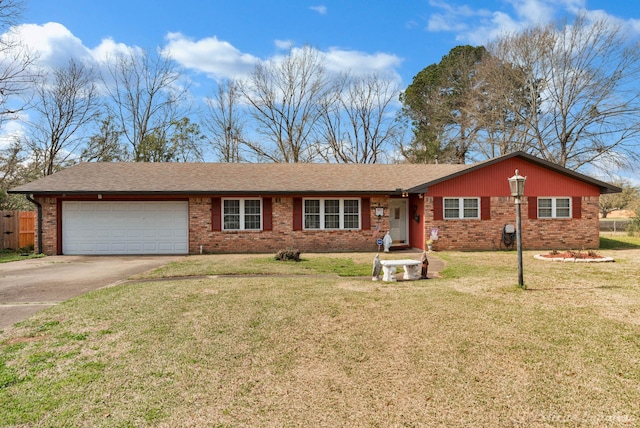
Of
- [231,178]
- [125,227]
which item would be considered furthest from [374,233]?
[125,227]

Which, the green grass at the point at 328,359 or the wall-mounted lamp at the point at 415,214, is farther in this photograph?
the wall-mounted lamp at the point at 415,214

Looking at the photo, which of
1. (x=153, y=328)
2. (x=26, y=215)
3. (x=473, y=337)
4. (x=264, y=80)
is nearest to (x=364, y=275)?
(x=473, y=337)

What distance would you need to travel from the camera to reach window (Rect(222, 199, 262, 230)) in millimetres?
15109

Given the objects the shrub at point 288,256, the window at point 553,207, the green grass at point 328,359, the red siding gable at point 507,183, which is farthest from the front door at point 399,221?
the green grass at point 328,359

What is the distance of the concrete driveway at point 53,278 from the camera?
6.42m

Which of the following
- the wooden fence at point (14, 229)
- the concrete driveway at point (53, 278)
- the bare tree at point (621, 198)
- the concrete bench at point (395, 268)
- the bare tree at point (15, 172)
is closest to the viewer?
the concrete driveway at point (53, 278)

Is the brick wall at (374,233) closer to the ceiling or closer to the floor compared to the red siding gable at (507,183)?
closer to the floor

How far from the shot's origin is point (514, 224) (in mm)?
15266

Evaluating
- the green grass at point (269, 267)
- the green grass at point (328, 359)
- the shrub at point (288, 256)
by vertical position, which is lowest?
the green grass at point (328, 359)

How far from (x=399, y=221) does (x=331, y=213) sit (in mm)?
3378

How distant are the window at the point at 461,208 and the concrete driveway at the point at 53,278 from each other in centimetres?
1076

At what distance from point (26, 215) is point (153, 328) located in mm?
15408

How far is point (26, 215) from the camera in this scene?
16.3 m

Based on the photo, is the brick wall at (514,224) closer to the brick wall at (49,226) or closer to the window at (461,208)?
the window at (461,208)
